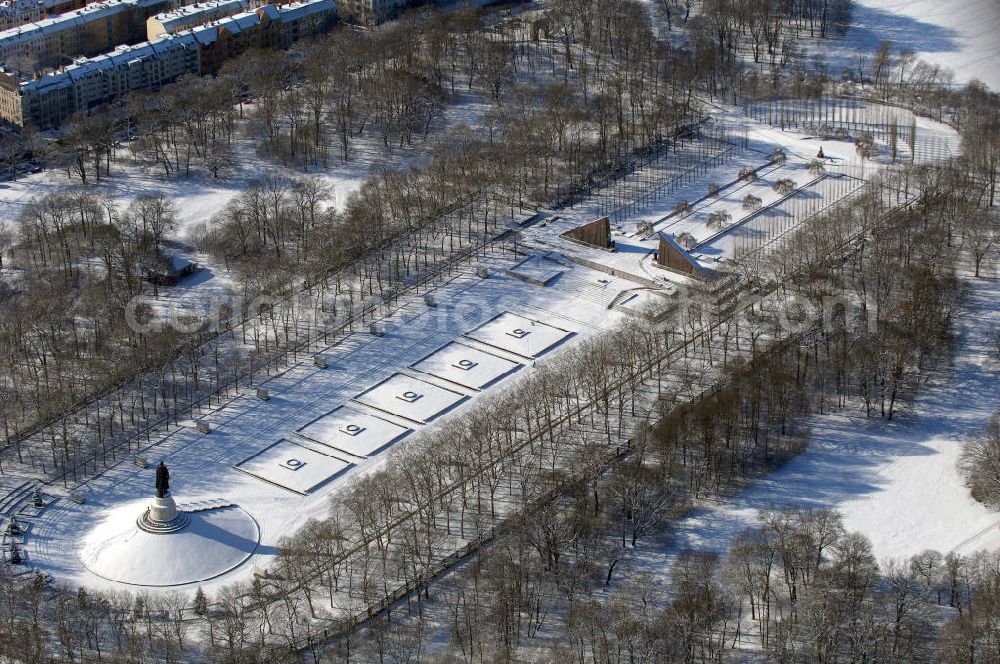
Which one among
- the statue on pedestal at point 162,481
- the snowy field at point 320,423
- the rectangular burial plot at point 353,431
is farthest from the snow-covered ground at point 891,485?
the statue on pedestal at point 162,481

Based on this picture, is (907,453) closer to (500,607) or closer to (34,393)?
(500,607)

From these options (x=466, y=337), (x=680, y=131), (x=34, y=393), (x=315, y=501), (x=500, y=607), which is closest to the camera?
(x=500, y=607)

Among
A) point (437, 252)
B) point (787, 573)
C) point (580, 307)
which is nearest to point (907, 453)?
point (787, 573)

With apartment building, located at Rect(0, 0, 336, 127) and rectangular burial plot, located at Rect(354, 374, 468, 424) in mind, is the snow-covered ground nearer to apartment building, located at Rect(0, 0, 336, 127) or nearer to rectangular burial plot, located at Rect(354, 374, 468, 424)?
rectangular burial plot, located at Rect(354, 374, 468, 424)

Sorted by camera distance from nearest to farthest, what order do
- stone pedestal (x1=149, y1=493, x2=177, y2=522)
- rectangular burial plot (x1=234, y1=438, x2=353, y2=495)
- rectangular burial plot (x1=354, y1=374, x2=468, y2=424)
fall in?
stone pedestal (x1=149, y1=493, x2=177, y2=522) → rectangular burial plot (x1=234, y1=438, x2=353, y2=495) → rectangular burial plot (x1=354, y1=374, x2=468, y2=424)

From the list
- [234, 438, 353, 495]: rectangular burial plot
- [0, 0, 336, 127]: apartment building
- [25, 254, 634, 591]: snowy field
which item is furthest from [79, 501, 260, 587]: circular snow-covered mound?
[0, 0, 336, 127]: apartment building

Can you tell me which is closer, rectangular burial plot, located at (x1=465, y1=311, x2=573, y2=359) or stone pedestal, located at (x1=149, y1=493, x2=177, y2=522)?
stone pedestal, located at (x1=149, y1=493, x2=177, y2=522)

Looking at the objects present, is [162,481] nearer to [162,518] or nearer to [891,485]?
[162,518]
